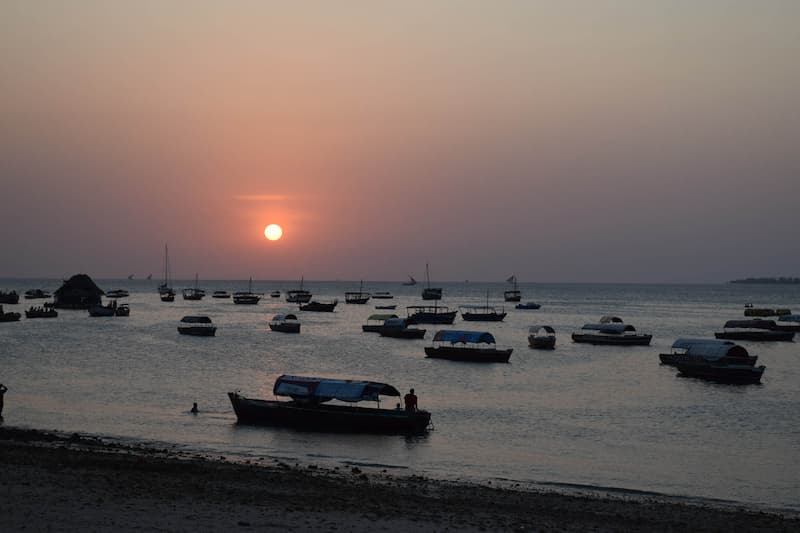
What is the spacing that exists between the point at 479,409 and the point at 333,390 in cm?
1126

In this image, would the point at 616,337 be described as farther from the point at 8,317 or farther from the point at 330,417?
the point at 8,317

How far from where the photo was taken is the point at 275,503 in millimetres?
22969

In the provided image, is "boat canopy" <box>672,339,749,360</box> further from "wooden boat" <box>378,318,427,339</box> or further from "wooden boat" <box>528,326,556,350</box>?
"wooden boat" <box>378,318,427,339</box>

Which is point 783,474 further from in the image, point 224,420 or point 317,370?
point 317,370

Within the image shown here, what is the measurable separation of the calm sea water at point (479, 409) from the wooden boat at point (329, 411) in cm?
85

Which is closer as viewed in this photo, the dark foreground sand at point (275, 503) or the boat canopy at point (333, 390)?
the dark foreground sand at point (275, 503)

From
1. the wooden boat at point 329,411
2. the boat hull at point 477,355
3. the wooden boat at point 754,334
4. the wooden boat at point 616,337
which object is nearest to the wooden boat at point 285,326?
→ the wooden boat at point 616,337

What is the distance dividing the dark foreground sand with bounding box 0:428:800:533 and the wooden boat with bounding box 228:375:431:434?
8.59 meters

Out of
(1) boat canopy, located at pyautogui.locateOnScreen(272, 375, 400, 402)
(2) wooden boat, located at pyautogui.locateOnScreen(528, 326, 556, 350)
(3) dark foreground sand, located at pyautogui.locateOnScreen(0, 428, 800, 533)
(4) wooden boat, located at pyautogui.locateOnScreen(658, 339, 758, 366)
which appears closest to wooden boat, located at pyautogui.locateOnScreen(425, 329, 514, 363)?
(2) wooden boat, located at pyautogui.locateOnScreen(528, 326, 556, 350)

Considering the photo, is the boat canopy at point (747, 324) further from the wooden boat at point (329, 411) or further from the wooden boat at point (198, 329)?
the wooden boat at point (329, 411)

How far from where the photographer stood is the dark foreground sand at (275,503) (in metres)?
20.3

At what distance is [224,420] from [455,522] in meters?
22.6

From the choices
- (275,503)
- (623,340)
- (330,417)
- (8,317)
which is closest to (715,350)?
(623,340)

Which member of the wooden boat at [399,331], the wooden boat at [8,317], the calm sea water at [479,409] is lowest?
the calm sea water at [479,409]
